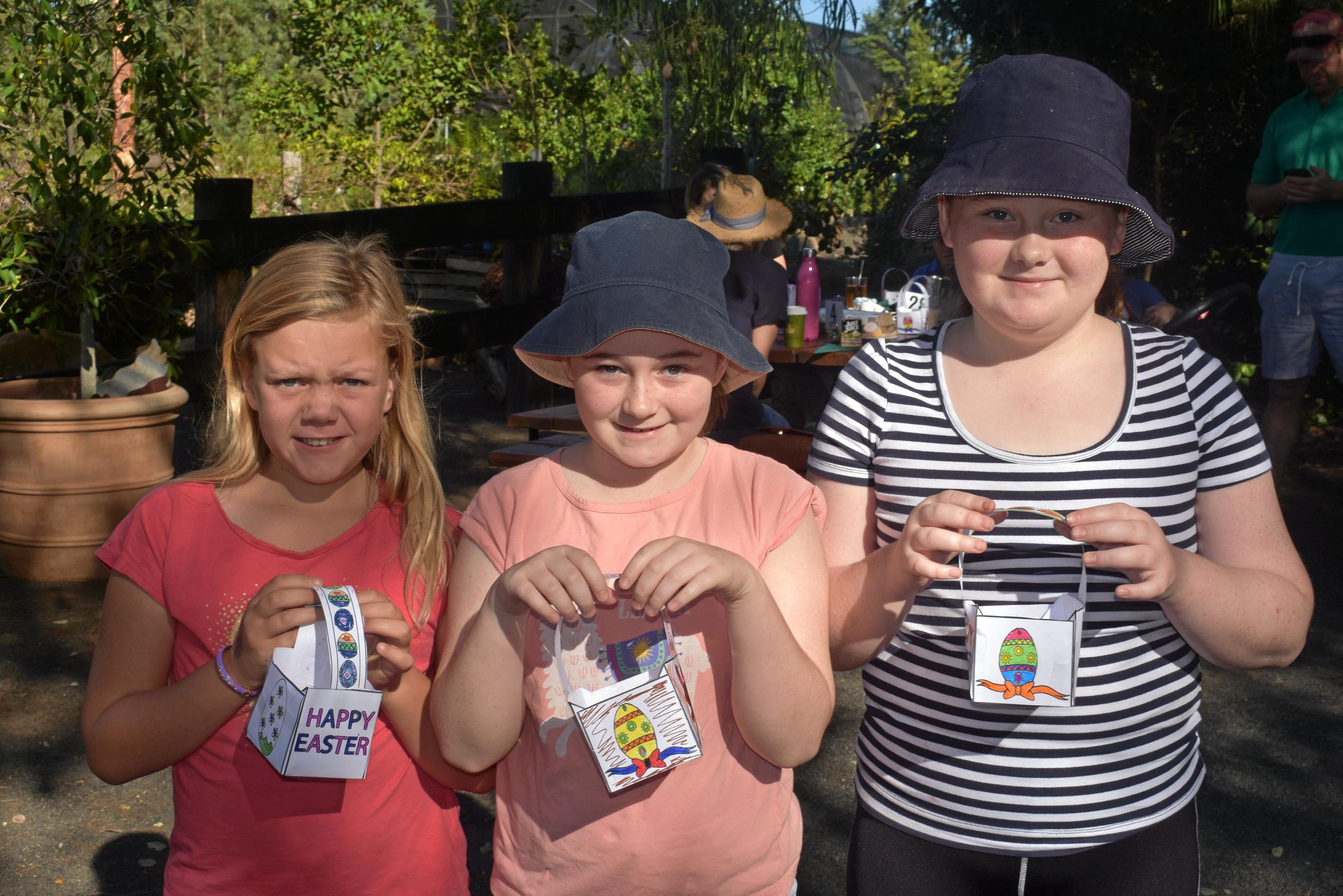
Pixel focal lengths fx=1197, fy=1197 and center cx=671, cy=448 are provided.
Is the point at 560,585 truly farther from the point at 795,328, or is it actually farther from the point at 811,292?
the point at 811,292

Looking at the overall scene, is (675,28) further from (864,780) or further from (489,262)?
(864,780)

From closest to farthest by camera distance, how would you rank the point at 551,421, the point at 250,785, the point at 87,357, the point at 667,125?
1. the point at 250,785
2. the point at 551,421
3. the point at 87,357
4. the point at 667,125

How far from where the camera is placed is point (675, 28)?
7.66 metres

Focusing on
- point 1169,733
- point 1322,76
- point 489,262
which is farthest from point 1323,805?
point 489,262

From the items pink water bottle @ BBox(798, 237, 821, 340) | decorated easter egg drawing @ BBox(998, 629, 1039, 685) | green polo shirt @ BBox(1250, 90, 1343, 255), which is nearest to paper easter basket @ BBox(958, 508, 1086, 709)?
decorated easter egg drawing @ BBox(998, 629, 1039, 685)

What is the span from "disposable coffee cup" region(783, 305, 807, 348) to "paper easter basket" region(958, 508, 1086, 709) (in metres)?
4.62

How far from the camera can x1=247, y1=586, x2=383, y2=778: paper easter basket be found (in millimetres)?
1512

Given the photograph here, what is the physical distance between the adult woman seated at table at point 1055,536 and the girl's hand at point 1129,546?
5cm

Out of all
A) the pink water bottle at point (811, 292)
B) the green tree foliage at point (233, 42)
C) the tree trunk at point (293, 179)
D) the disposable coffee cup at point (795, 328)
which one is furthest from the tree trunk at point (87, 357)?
the green tree foliage at point (233, 42)

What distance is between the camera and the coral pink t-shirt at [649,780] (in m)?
1.59

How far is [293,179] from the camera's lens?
39.2ft

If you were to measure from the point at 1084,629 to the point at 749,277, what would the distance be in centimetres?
431

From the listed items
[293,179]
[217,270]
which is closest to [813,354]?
[217,270]

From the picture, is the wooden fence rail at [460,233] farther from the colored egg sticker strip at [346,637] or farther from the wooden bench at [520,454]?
the colored egg sticker strip at [346,637]
